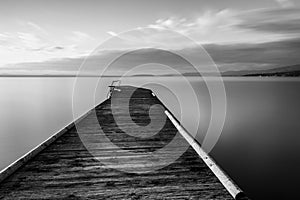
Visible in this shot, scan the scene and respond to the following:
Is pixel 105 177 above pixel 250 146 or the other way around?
above

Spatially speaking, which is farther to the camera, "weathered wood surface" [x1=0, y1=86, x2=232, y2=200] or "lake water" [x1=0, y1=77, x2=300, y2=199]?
"lake water" [x1=0, y1=77, x2=300, y2=199]

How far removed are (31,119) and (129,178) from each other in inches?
914

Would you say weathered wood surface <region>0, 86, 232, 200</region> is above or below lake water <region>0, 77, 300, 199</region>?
above

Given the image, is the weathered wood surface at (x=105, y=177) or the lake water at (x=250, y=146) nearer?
the weathered wood surface at (x=105, y=177)

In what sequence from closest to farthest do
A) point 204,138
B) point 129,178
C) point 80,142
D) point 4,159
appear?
1. point 129,178
2. point 80,142
3. point 4,159
4. point 204,138

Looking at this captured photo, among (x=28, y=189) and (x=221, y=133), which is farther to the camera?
(x=221, y=133)

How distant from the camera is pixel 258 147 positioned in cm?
1349

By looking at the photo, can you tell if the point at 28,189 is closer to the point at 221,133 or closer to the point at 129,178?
the point at 129,178

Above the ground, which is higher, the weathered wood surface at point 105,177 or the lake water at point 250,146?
the weathered wood surface at point 105,177

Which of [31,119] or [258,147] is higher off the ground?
[31,119]

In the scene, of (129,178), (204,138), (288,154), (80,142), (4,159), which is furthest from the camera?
(204,138)

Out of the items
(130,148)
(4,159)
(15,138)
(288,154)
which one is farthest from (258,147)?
(15,138)

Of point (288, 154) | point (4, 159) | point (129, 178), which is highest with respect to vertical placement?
point (129, 178)

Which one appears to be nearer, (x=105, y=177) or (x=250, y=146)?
(x=105, y=177)
